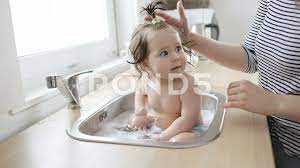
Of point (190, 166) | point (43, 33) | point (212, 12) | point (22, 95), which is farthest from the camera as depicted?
point (212, 12)

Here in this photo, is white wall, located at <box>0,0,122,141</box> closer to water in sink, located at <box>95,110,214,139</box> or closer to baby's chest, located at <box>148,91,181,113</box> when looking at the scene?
water in sink, located at <box>95,110,214,139</box>

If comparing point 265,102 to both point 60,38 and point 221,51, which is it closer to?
point 221,51

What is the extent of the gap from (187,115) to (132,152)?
0.29 meters

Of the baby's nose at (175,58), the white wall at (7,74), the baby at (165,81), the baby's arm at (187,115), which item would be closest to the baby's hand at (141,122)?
the baby at (165,81)

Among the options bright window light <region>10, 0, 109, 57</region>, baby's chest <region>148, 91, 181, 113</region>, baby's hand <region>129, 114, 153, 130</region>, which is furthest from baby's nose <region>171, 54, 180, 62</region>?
bright window light <region>10, 0, 109, 57</region>

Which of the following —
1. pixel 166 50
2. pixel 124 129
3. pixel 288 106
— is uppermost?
pixel 166 50

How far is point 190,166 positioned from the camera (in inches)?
22.9

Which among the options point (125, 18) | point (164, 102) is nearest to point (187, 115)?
point (164, 102)

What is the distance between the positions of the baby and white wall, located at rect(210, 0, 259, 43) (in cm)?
108

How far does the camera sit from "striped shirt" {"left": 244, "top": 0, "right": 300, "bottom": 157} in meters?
0.84

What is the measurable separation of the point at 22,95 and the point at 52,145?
0.68ft

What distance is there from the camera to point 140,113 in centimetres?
102

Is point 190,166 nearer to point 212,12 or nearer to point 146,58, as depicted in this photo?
point 146,58

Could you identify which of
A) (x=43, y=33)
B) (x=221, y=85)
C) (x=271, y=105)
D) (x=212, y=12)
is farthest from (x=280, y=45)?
(x=212, y=12)
